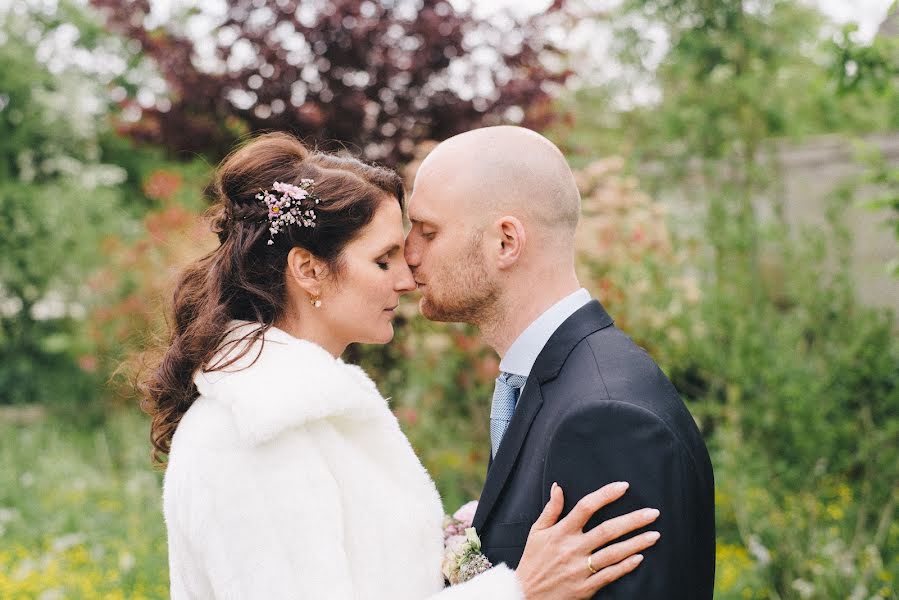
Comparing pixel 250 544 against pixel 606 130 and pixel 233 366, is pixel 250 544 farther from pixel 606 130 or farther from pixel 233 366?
pixel 606 130

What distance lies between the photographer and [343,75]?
5801mm

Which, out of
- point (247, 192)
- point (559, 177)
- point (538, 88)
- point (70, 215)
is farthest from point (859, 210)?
point (70, 215)

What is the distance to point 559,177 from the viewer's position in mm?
2549

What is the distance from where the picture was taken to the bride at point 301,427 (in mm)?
2055

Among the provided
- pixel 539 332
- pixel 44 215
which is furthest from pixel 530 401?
pixel 44 215

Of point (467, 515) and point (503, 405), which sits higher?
point (503, 405)

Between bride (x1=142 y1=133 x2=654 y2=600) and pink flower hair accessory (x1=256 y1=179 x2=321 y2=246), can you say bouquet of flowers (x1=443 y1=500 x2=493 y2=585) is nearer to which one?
bride (x1=142 y1=133 x2=654 y2=600)

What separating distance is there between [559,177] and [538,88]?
3556mm

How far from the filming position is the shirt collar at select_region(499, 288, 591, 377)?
2.48 m

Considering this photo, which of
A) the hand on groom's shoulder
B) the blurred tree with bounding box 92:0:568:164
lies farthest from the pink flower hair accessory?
the blurred tree with bounding box 92:0:568:164

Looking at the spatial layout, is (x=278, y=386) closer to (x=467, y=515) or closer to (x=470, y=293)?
(x=470, y=293)

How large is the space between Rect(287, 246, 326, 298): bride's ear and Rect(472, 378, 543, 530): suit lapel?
68cm

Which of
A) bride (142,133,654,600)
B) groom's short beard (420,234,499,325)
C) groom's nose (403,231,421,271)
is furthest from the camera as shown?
groom's nose (403,231,421,271)

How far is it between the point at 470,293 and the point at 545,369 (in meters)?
0.37
